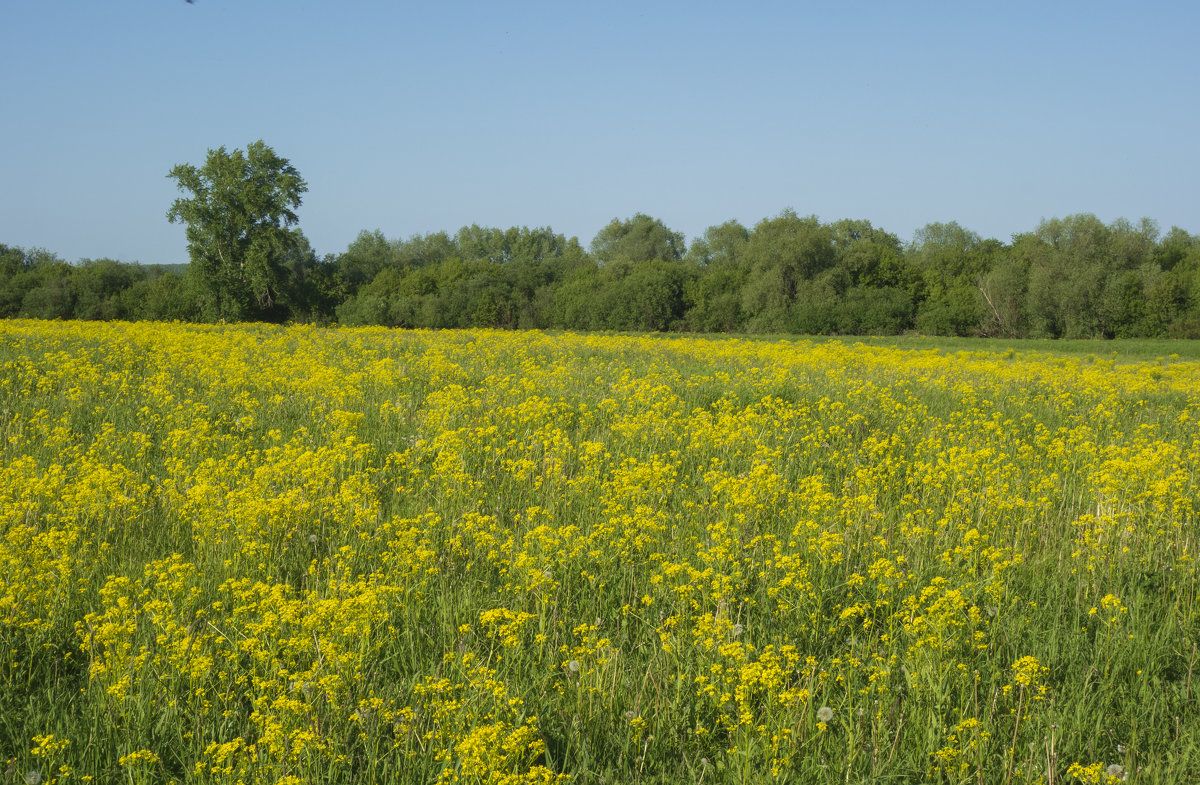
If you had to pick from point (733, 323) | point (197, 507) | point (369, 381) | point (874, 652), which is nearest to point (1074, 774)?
point (874, 652)

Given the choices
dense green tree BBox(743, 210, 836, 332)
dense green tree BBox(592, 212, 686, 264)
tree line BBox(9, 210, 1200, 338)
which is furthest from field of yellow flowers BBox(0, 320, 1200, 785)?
dense green tree BBox(592, 212, 686, 264)

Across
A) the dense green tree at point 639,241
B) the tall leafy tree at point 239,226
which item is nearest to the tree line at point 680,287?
the tall leafy tree at point 239,226

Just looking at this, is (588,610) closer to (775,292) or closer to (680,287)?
(775,292)

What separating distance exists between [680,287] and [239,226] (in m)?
31.9

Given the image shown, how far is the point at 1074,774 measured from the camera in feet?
7.59

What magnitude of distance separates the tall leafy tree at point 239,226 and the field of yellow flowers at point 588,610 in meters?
43.5

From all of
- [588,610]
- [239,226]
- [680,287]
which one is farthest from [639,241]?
[588,610]

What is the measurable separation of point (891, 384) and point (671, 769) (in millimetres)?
10771

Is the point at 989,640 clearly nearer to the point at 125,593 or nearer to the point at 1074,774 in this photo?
the point at 1074,774

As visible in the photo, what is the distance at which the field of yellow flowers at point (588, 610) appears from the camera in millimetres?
2584

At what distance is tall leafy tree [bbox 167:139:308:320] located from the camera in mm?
46844

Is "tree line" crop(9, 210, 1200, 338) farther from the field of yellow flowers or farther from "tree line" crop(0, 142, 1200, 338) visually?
the field of yellow flowers

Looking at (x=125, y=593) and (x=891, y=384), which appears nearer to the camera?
(x=125, y=593)

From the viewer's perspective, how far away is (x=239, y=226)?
48.5 meters
